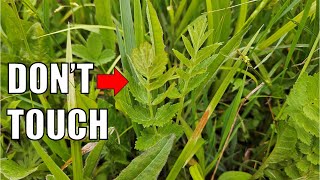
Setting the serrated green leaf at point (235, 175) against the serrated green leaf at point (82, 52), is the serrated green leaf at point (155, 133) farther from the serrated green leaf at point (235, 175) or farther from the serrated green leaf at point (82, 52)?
the serrated green leaf at point (82, 52)

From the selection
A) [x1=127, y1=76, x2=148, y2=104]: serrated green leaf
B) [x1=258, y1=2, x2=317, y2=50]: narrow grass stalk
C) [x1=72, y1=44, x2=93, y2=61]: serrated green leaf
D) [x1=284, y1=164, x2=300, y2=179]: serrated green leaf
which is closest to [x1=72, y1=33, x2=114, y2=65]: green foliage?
[x1=72, y1=44, x2=93, y2=61]: serrated green leaf

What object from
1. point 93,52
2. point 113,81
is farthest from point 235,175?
point 93,52

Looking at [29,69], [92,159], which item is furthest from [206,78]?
[29,69]

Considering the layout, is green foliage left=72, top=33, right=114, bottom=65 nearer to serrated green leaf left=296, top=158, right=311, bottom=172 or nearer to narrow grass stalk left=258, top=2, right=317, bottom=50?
narrow grass stalk left=258, top=2, right=317, bottom=50

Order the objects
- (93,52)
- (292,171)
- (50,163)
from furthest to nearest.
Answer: (93,52)
(292,171)
(50,163)

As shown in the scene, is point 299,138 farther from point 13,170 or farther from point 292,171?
point 13,170

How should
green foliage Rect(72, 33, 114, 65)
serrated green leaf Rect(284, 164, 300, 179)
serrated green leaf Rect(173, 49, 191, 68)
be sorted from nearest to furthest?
serrated green leaf Rect(173, 49, 191, 68), serrated green leaf Rect(284, 164, 300, 179), green foliage Rect(72, 33, 114, 65)

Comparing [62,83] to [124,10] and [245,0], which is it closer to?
[124,10]
